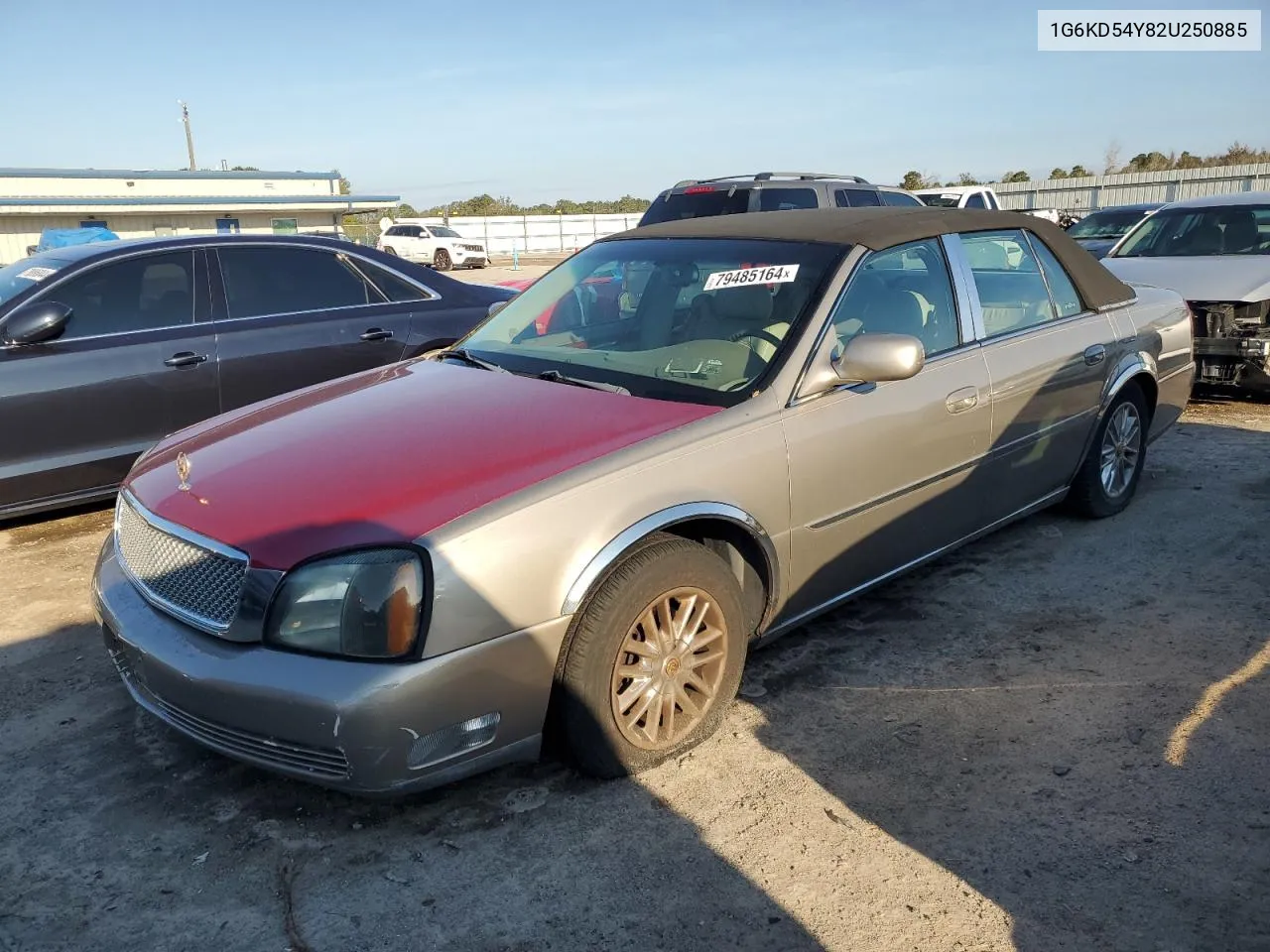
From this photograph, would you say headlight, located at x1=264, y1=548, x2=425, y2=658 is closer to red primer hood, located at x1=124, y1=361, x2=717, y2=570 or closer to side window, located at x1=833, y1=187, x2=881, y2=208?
red primer hood, located at x1=124, y1=361, x2=717, y2=570

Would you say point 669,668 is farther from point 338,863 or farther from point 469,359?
point 469,359

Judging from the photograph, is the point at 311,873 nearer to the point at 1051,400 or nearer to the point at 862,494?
the point at 862,494

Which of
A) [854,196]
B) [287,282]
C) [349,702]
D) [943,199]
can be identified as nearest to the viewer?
[349,702]

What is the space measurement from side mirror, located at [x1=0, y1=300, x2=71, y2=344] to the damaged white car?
24.4 feet

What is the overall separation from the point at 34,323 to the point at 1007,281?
15.9 feet

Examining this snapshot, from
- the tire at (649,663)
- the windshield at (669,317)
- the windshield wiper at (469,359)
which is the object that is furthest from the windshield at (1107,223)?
the tire at (649,663)

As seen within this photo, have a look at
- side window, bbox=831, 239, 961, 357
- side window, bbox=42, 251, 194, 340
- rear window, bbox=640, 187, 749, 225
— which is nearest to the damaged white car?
rear window, bbox=640, 187, 749, 225

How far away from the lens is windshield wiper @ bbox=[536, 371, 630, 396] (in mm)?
3422

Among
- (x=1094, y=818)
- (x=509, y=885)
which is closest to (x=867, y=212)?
(x=1094, y=818)

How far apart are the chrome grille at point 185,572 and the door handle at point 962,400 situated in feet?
8.66

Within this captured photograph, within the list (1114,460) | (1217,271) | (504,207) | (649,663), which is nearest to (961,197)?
(1217,271)

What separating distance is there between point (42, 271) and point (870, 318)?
15.1 ft

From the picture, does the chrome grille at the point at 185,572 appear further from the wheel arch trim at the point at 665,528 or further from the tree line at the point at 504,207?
the tree line at the point at 504,207

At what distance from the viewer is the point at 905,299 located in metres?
3.88
